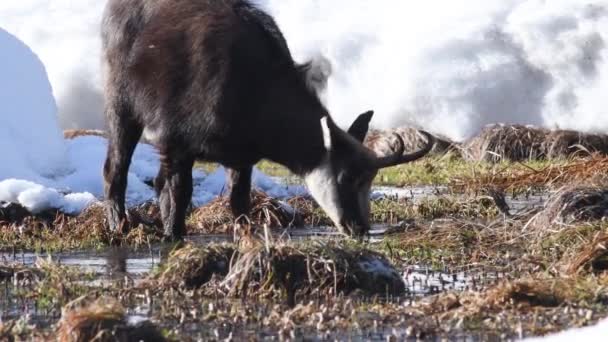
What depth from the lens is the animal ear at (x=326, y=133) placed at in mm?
11508

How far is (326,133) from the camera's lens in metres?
11.5

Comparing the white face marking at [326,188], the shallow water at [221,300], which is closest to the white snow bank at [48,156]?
the shallow water at [221,300]

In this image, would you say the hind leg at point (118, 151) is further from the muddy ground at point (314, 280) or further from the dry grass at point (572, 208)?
the dry grass at point (572, 208)

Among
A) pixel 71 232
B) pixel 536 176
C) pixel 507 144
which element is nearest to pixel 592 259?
pixel 71 232

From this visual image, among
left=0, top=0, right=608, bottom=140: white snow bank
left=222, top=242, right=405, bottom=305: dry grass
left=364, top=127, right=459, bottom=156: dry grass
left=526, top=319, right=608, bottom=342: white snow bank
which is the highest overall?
left=0, top=0, right=608, bottom=140: white snow bank

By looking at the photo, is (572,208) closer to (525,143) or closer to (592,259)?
(592,259)

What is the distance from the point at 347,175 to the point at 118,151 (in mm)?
2304

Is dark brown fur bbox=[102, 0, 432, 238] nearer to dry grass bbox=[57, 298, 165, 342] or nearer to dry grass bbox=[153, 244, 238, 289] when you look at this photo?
dry grass bbox=[153, 244, 238, 289]

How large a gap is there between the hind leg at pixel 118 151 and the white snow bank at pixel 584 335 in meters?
6.27

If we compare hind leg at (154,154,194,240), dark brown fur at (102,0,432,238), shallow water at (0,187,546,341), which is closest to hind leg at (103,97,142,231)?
dark brown fur at (102,0,432,238)

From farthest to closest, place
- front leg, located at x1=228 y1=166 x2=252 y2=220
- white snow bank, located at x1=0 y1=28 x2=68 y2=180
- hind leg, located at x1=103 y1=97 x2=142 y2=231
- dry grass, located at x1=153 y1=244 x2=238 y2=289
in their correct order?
1. white snow bank, located at x1=0 y1=28 x2=68 y2=180
2. hind leg, located at x1=103 y1=97 x2=142 y2=231
3. front leg, located at x1=228 y1=166 x2=252 y2=220
4. dry grass, located at x1=153 y1=244 x2=238 y2=289

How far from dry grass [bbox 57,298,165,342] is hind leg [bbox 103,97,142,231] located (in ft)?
18.2

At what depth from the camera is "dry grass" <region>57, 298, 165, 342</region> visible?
6770mm

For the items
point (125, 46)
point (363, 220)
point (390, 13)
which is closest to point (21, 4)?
point (390, 13)
